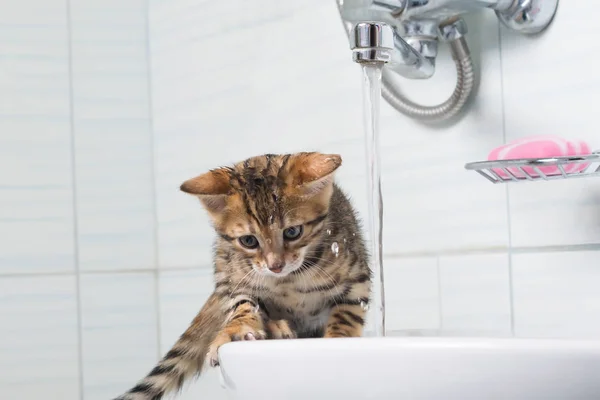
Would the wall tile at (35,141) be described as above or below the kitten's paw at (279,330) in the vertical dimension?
above

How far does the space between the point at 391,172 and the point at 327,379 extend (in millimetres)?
681

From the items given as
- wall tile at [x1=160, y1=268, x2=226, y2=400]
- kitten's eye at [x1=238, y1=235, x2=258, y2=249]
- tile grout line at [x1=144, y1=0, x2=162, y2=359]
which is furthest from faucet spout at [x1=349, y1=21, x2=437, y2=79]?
tile grout line at [x1=144, y1=0, x2=162, y2=359]

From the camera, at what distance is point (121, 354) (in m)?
1.88

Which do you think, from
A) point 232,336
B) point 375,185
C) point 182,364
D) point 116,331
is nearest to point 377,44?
point 375,185

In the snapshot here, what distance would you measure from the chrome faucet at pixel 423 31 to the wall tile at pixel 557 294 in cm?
27

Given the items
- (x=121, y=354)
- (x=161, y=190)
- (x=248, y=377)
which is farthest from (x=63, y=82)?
(x=248, y=377)

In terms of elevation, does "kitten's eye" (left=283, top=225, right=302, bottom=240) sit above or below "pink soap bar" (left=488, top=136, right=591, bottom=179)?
below

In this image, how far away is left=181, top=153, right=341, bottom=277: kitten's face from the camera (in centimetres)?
112

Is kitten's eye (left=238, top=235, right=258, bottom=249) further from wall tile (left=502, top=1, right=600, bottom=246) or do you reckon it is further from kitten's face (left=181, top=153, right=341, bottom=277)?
wall tile (left=502, top=1, right=600, bottom=246)

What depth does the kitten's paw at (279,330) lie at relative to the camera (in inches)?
42.8

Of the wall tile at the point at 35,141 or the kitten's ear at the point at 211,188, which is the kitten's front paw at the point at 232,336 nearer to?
the kitten's ear at the point at 211,188

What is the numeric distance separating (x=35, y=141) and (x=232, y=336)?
930 millimetres

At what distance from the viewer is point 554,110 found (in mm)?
1288

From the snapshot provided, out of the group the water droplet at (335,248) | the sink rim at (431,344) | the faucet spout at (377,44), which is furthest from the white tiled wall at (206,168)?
the sink rim at (431,344)
